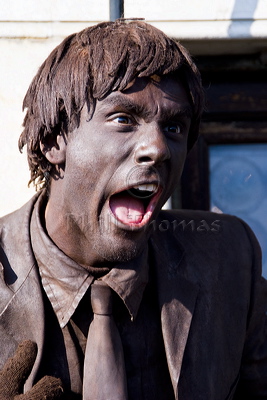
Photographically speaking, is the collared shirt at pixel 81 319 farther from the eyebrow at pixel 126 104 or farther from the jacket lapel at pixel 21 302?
the eyebrow at pixel 126 104

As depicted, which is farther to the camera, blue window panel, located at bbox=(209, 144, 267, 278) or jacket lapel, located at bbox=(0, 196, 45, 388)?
blue window panel, located at bbox=(209, 144, 267, 278)

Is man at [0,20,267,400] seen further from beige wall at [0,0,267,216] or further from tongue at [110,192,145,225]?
beige wall at [0,0,267,216]

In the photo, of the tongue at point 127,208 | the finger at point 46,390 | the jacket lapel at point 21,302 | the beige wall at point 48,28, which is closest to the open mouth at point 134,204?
the tongue at point 127,208

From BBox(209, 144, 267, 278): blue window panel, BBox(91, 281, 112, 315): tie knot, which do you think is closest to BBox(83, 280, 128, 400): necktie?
BBox(91, 281, 112, 315): tie knot

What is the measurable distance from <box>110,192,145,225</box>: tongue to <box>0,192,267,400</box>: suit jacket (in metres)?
0.22

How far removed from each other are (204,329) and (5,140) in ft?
2.21

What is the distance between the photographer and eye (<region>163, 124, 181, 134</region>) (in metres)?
1.69

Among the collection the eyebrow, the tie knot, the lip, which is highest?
the eyebrow

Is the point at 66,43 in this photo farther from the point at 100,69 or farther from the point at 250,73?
the point at 250,73

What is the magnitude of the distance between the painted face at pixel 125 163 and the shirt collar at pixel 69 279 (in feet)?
0.20

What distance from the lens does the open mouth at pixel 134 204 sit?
1.65 meters

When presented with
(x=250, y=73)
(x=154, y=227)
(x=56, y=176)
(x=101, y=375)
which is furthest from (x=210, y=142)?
(x=101, y=375)

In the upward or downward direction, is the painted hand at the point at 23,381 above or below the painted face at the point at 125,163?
below

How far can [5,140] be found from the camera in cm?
207
